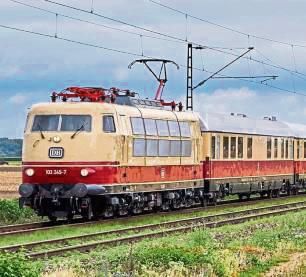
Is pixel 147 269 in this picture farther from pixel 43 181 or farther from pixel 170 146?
pixel 170 146

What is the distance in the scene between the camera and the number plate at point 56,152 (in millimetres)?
26070

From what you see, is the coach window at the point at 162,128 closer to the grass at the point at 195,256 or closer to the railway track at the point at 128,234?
the railway track at the point at 128,234

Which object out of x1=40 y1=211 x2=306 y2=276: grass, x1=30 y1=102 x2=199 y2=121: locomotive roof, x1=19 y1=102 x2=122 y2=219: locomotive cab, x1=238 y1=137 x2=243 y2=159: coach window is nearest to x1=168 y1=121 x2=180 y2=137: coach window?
x1=30 y1=102 x2=199 y2=121: locomotive roof

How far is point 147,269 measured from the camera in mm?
15594

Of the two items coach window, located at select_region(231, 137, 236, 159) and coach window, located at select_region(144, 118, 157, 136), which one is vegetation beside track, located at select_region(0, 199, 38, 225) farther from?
coach window, located at select_region(231, 137, 236, 159)

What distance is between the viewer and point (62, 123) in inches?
1040

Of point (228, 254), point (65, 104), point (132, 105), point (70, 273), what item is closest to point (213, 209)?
point (132, 105)

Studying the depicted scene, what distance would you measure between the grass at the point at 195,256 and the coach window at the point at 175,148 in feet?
24.9

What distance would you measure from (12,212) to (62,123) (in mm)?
4360

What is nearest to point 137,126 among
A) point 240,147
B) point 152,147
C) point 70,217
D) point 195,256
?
point 152,147

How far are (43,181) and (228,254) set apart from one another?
10094 millimetres

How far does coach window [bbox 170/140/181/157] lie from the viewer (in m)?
30.2

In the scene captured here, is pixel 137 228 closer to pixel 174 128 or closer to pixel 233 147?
A: pixel 174 128

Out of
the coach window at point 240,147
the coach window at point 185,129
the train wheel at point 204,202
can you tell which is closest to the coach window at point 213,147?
the train wheel at point 204,202
